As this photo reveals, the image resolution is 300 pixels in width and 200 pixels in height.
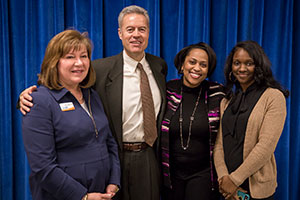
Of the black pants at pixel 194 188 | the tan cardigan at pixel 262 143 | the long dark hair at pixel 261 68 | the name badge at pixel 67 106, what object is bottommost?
the black pants at pixel 194 188

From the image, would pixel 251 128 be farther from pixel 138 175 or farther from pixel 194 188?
pixel 138 175

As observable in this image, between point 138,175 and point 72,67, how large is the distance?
3.17 ft

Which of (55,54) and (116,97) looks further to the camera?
(116,97)

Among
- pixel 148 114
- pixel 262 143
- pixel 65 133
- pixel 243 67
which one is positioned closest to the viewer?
pixel 65 133

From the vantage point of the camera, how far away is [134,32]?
6.10ft

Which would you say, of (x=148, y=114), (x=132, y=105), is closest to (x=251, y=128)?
(x=148, y=114)

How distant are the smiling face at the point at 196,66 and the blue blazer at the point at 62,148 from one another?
809mm

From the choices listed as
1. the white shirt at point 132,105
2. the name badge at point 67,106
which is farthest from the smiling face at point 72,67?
the white shirt at point 132,105

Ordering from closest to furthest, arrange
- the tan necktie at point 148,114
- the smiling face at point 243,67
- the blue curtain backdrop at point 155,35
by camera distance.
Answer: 1. the smiling face at point 243,67
2. the tan necktie at point 148,114
3. the blue curtain backdrop at point 155,35

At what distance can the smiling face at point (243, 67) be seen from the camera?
1.74 m

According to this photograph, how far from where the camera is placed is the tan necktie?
1.84 m

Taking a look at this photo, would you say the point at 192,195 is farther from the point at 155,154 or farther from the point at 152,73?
the point at 152,73

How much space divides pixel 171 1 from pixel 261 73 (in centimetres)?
134

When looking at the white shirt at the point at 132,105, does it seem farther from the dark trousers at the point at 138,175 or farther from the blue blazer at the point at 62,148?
the blue blazer at the point at 62,148
